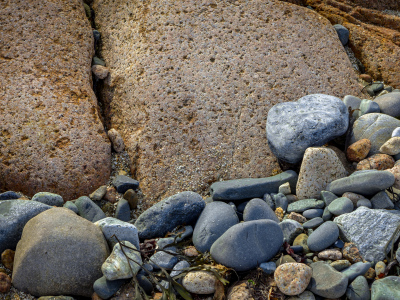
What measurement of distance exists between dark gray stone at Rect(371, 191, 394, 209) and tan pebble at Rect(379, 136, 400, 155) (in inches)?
18.7

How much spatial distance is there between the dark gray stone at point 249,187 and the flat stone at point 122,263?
82 centimetres

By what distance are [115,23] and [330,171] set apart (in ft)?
9.03

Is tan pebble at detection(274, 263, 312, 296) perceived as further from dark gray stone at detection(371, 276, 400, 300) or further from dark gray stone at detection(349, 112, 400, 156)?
dark gray stone at detection(349, 112, 400, 156)

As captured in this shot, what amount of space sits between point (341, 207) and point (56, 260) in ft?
6.43

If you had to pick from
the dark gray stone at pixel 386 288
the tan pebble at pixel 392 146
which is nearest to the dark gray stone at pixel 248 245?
the dark gray stone at pixel 386 288

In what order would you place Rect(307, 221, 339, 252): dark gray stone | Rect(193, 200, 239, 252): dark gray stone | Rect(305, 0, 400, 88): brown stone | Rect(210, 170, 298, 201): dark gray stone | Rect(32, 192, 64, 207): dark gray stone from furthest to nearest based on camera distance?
1. Rect(305, 0, 400, 88): brown stone
2. Rect(210, 170, 298, 201): dark gray stone
3. Rect(32, 192, 64, 207): dark gray stone
4. Rect(193, 200, 239, 252): dark gray stone
5. Rect(307, 221, 339, 252): dark gray stone

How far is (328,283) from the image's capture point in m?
2.18

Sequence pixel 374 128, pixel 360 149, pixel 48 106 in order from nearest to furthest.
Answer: pixel 360 149
pixel 374 128
pixel 48 106

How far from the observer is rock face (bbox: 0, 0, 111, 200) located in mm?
3033

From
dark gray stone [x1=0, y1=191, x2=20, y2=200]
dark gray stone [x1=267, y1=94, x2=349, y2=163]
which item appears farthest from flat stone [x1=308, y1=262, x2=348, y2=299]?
dark gray stone [x1=0, y1=191, x2=20, y2=200]

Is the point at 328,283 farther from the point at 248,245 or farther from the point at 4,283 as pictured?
the point at 4,283

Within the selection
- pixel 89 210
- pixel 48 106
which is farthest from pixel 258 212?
pixel 48 106

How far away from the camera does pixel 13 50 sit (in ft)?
11.4

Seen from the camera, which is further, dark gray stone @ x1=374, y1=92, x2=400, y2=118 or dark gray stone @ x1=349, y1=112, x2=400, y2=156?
dark gray stone @ x1=374, y1=92, x2=400, y2=118
